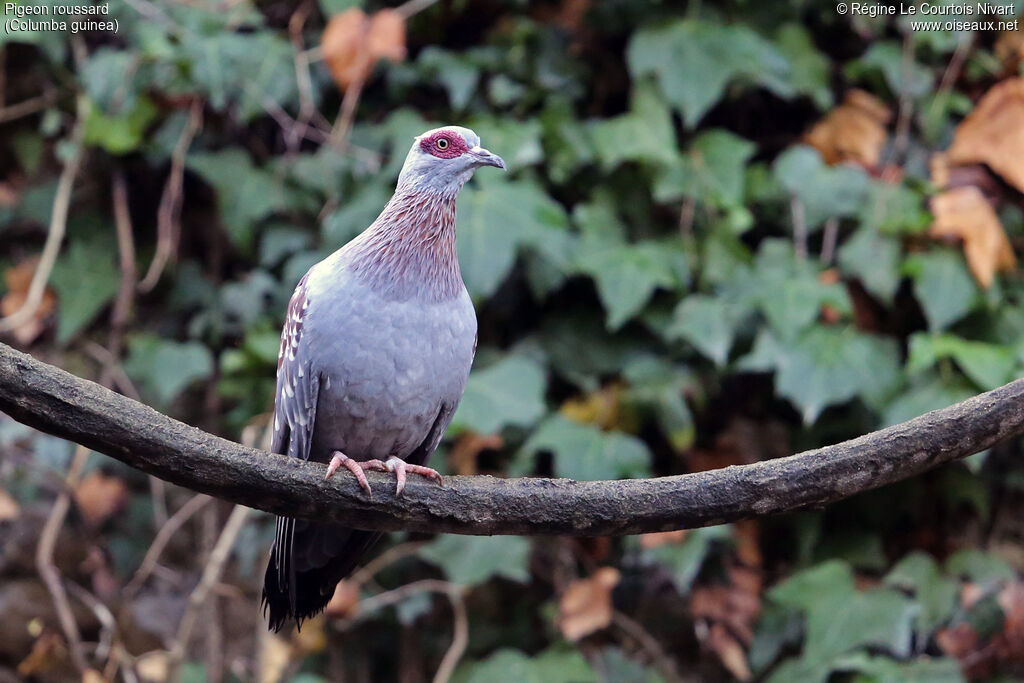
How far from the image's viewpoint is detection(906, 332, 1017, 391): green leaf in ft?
11.1

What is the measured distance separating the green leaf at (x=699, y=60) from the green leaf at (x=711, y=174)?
0.15 metres

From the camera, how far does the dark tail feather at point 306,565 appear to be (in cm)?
247

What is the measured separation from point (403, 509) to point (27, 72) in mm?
3402

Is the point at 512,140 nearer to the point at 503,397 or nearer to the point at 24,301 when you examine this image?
the point at 503,397

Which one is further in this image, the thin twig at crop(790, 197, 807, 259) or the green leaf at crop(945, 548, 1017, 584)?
the thin twig at crop(790, 197, 807, 259)

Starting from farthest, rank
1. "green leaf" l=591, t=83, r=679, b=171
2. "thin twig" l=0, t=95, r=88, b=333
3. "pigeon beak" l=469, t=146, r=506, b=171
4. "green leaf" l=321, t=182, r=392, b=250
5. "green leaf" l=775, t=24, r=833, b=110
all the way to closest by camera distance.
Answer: "green leaf" l=775, t=24, r=833, b=110 → "thin twig" l=0, t=95, r=88, b=333 → "green leaf" l=591, t=83, r=679, b=171 → "green leaf" l=321, t=182, r=392, b=250 → "pigeon beak" l=469, t=146, r=506, b=171

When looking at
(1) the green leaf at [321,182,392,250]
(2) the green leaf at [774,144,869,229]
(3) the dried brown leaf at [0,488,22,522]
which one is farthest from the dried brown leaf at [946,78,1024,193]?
(3) the dried brown leaf at [0,488,22,522]

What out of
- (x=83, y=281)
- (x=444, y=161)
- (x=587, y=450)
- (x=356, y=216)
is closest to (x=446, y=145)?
(x=444, y=161)

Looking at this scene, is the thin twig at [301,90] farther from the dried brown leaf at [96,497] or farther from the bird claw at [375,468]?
the bird claw at [375,468]

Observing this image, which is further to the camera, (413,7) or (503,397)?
(413,7)

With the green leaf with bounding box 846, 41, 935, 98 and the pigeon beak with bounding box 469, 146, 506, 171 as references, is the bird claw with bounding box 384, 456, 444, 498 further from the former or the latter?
the green leaf with bounding box 846, 41, 935, 98

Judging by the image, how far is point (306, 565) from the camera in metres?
2.57

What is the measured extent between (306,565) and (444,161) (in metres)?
1.09

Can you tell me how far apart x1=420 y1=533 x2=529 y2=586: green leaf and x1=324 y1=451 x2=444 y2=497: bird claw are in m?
1.41
